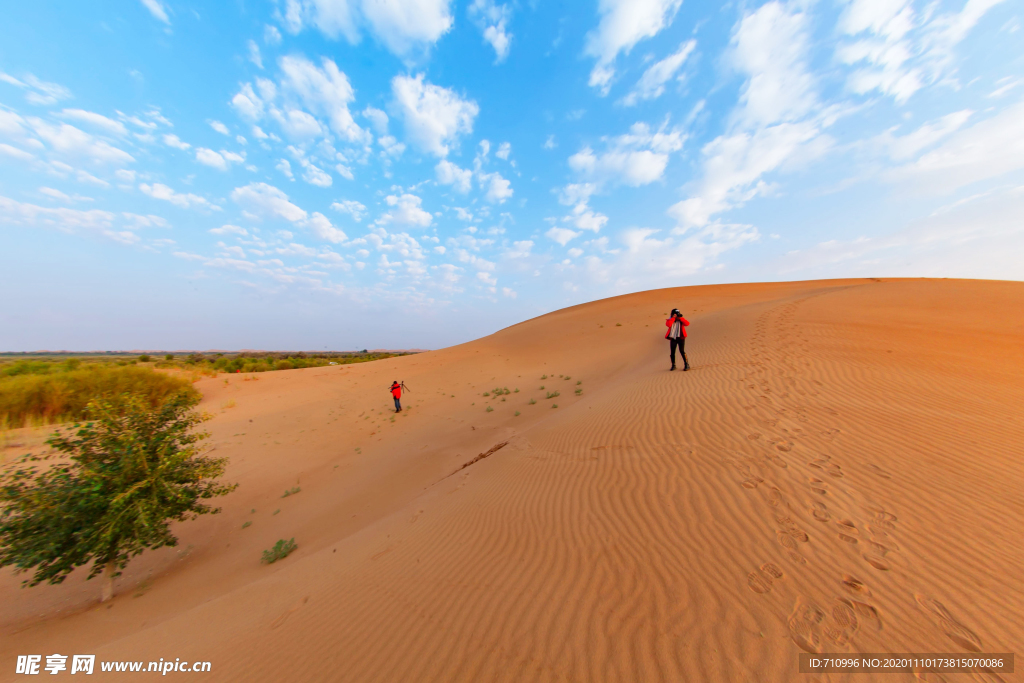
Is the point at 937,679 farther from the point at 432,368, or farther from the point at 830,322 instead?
the point at 432,368

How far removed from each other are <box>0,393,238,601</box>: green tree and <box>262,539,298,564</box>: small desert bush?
1.29 m

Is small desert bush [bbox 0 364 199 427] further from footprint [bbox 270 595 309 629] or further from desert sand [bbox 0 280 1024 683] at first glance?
footprint [bbox 270 595 309 629]

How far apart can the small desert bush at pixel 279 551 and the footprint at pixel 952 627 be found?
720 cm

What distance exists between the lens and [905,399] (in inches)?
215

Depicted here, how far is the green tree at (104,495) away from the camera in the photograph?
3.99m

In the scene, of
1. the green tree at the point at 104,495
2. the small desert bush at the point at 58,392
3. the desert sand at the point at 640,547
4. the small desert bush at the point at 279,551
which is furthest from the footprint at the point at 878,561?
the small desert bush at the point at 58,392

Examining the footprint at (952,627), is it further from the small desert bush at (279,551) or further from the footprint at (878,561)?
the small desert bush at (279,551)

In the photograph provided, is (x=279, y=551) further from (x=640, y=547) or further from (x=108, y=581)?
(x=640, y=547)

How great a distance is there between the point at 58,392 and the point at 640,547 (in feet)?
65.1

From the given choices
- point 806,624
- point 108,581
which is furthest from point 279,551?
point 806,624

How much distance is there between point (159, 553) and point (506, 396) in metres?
9.58

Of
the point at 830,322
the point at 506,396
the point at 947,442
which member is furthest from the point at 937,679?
the point at 830,322

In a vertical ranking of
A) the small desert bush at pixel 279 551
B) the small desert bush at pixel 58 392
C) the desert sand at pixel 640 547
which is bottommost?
the small desert bush at pixel 279 551

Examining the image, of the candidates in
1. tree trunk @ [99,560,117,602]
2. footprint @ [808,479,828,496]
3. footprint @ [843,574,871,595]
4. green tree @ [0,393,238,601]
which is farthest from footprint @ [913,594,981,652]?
tree trunk @ [99,560,117,602]
